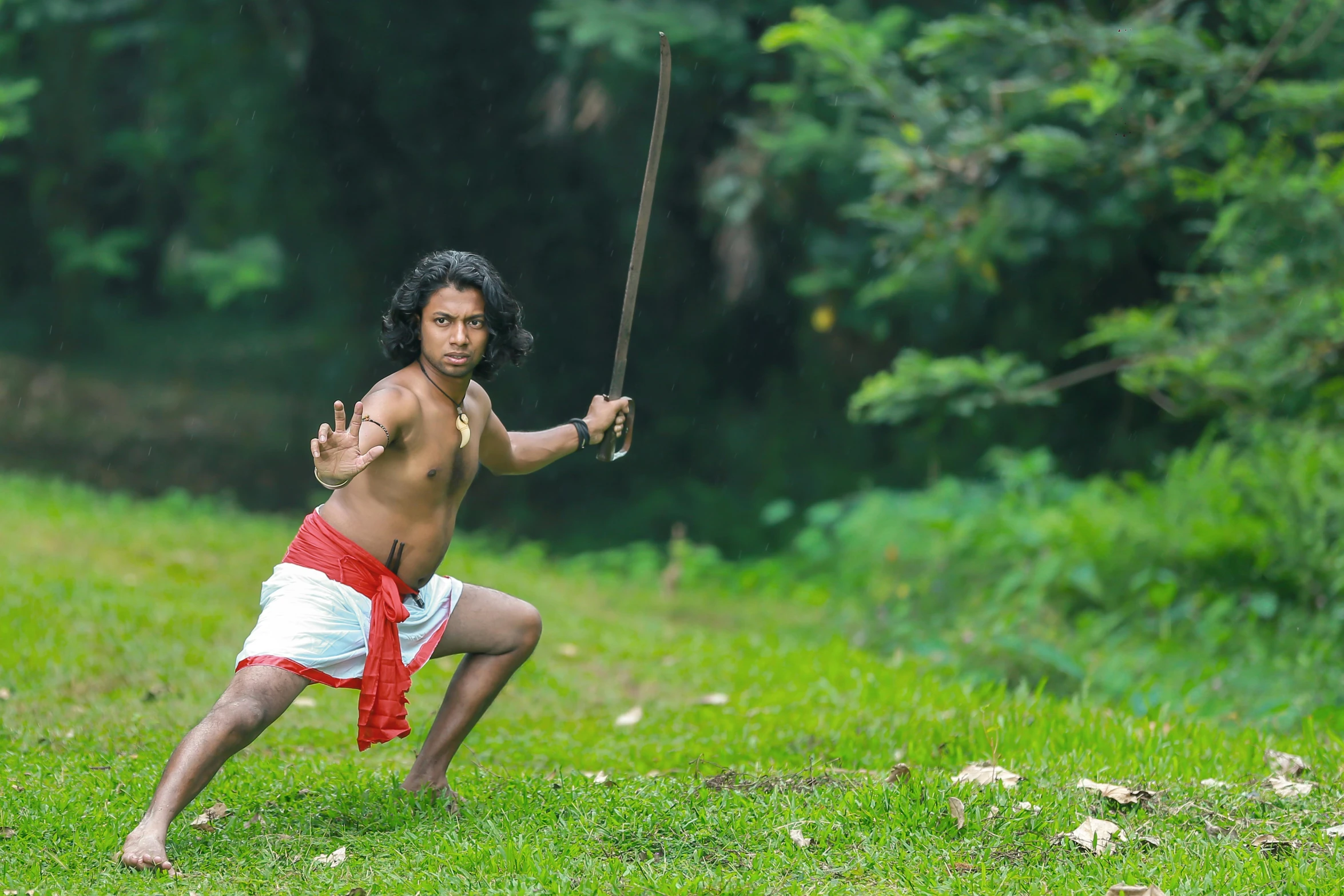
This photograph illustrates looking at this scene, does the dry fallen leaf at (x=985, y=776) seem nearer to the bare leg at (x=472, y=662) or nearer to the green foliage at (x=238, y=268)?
the bare leg at (x=472, y=662)

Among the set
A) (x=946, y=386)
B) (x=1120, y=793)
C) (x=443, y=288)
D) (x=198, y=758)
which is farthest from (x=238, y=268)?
(x=1120, y=793)

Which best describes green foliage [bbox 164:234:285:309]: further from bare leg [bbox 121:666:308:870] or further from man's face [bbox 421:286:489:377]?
bare leg [bbox 121:666:308:870]

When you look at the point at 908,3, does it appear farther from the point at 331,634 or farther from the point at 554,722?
the point at 331,634

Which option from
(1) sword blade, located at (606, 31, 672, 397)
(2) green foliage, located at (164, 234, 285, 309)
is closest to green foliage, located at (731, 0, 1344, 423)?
(1) sword blade, located at (606, 31, 672, 397)

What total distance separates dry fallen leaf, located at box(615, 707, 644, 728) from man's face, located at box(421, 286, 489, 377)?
2.45m

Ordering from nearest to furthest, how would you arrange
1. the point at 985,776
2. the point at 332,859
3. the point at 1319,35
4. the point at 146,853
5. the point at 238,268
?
the point at 146,853, the point at 332,859, the point at 985,776, the point at 1319,35, the point at 238,268

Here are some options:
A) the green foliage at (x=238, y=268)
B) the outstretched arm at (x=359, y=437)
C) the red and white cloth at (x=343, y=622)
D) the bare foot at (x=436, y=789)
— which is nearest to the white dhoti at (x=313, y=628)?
the red and white cloth at (x=343, y=622)

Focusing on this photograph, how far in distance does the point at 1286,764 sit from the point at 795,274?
777 centimetres

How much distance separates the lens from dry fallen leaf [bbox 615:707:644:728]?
5.89 meters

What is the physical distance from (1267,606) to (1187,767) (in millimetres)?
2728

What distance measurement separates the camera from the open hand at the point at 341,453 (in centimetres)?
354

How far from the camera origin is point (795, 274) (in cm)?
1173

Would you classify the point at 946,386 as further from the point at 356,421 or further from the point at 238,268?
the point at 238,268

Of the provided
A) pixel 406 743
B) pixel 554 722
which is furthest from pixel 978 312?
pixel 406 743
